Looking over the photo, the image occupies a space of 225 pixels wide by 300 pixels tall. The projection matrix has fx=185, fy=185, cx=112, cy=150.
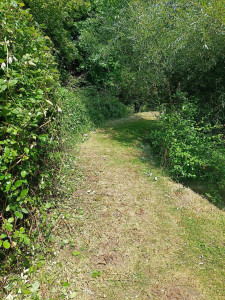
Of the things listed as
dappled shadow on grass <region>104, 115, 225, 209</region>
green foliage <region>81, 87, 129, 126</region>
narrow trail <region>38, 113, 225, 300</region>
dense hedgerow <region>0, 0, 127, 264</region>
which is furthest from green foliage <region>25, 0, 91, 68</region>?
narrow trail <region>38, 113, 225, 300</region>

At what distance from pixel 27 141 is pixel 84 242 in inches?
57.3

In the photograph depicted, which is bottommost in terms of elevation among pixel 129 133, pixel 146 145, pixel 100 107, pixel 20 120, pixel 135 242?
pixel 135 242

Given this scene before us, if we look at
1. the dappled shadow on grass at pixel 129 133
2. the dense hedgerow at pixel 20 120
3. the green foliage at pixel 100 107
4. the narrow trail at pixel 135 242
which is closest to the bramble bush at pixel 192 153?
the narrow trail at pixel 135 242

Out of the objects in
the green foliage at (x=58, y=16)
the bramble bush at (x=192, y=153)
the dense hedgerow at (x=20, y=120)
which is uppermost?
the green foliage at (x=58, y=16)

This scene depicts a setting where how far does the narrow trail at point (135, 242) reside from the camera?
1.88m

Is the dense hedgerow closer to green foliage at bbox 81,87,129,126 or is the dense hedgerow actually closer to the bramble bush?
the bramble bush

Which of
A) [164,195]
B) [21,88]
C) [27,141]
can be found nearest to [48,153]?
[27,141]

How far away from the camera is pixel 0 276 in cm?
170

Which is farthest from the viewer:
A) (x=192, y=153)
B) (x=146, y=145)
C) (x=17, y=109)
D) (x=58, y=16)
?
(x=58, y=16)

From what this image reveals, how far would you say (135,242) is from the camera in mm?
2385

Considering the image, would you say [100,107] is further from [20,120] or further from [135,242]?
[20,120]

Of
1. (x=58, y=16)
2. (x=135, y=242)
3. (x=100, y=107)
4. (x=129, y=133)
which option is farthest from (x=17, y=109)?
(x=58, y=16)

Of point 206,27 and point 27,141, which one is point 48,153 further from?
point 206,27

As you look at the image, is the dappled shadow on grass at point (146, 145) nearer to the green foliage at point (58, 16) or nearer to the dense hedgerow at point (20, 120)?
the dense hedgerow at point (20, 120)
